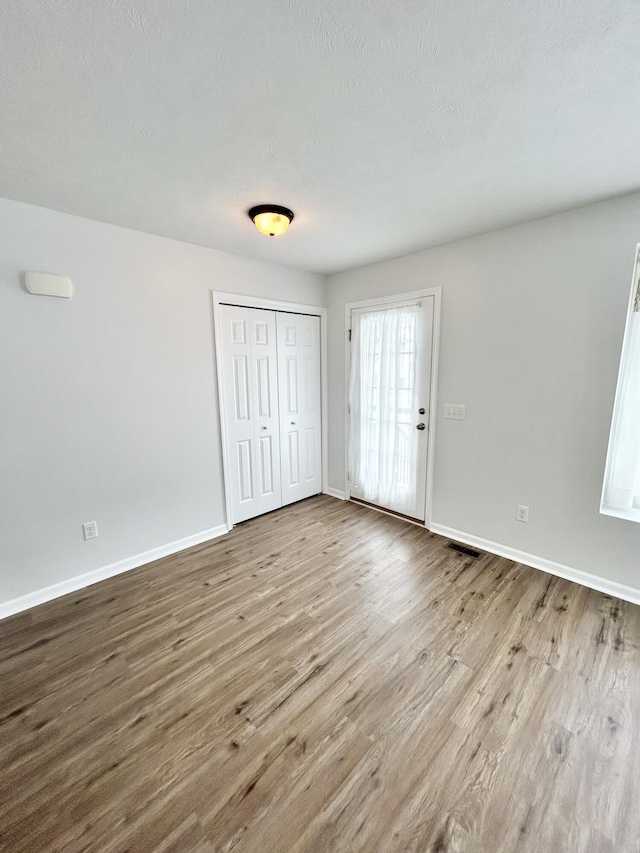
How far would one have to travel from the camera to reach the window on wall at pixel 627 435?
6.90 ft

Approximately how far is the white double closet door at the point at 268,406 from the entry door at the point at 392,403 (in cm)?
49

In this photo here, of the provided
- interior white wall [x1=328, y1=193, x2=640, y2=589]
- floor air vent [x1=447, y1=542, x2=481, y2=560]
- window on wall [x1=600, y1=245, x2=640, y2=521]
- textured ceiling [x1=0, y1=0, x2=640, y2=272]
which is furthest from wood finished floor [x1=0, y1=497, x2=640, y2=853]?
textured ceiling [x1=0, y1=0, x2=640, y2=272]

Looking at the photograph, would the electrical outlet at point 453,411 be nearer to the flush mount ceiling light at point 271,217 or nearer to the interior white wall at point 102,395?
the flush mount ceiling light at point 271,217

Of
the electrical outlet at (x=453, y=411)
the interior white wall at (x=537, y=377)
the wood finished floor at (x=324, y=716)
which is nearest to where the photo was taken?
the wood finished floor at (x=324, y=716)

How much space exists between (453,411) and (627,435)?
1117mm

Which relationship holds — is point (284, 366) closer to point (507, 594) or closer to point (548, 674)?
point (507, 594)

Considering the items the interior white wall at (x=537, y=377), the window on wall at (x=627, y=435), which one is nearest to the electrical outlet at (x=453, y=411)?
the interior white wall at (x=537, y=377)

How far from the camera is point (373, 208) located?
2.14 m

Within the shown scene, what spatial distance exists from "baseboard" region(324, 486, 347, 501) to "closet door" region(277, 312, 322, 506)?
0.18 m

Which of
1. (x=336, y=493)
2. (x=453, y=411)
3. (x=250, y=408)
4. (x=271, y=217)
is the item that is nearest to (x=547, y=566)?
(x=453, y=411)

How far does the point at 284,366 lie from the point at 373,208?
172 centimetres

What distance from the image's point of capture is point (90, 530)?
8.04 ft

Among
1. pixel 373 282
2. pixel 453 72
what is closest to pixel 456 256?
pixel 373 282

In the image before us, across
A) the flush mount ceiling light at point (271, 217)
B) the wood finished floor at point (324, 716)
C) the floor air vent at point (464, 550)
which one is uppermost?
the flush mount ceiling light at point (271, 217)
